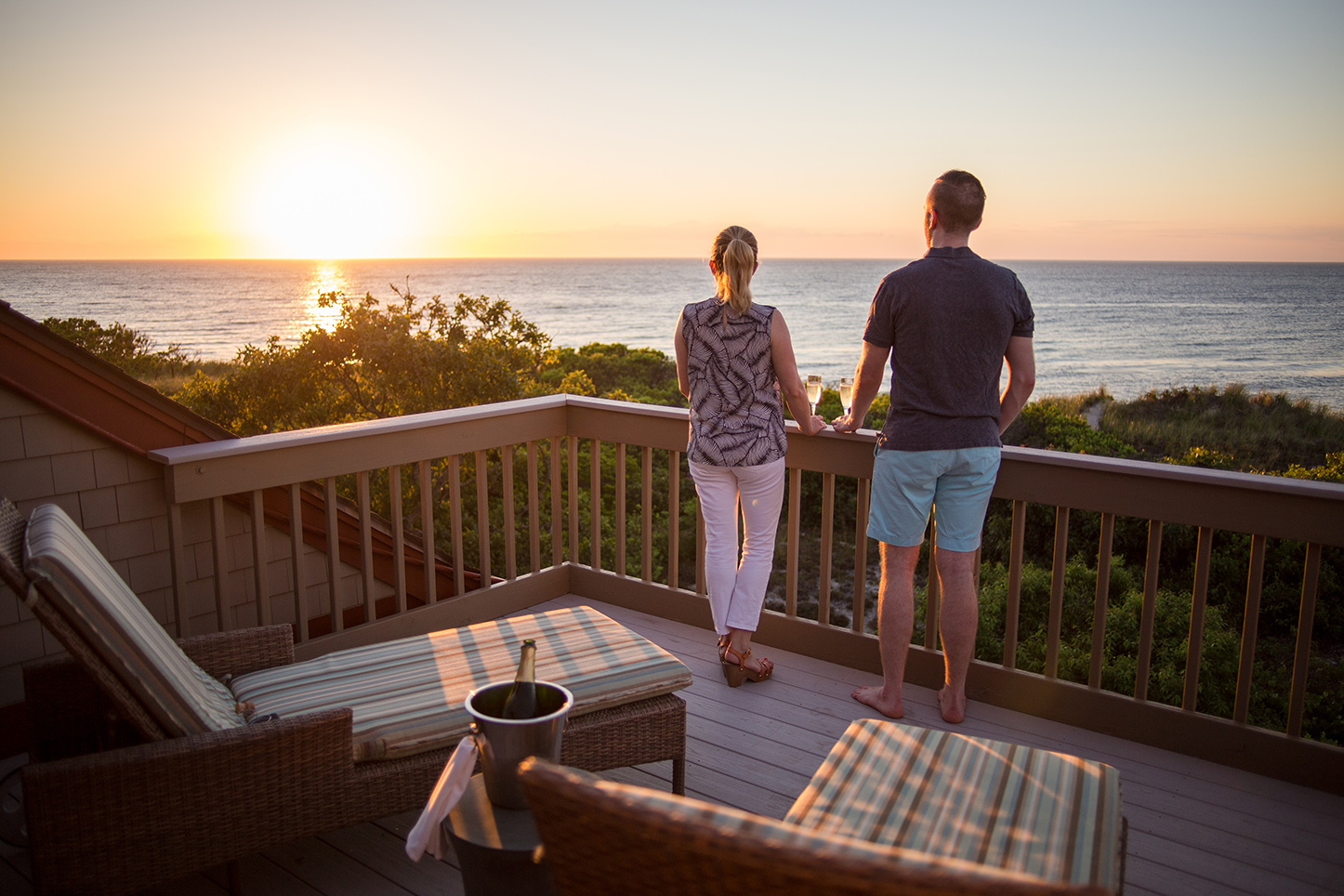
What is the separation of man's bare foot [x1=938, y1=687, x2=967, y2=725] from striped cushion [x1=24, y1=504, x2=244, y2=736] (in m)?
2.36

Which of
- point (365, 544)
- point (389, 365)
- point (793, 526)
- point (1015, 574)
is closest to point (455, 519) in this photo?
point (365, 544)

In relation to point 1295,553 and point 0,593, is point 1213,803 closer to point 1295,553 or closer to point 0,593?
point 0,593

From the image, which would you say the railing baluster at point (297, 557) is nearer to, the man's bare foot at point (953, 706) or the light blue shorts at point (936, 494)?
the light blue shorts at point (936, 494)

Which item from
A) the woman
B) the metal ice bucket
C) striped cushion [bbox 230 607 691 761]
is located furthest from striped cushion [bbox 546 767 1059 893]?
the woman

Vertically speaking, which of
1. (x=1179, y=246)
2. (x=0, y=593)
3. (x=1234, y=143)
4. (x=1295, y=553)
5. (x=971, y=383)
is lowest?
(x=1295, y=553)

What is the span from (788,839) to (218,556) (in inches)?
111

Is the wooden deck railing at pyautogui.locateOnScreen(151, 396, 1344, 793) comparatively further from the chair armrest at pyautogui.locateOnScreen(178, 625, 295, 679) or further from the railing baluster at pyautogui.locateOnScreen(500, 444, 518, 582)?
the chair armrest at pyautogui.locateOnScreen(178, 625, 295, 679)

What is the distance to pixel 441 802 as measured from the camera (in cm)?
160

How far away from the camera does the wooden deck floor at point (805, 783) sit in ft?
7.46

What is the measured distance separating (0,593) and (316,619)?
4.95ft

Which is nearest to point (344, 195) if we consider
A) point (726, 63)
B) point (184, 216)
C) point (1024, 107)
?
point (184, 216)

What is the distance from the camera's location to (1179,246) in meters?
27.7

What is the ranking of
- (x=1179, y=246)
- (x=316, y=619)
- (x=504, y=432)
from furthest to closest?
(x=1179, y=246) → (x=316, y=619) → (x=504, y=432)

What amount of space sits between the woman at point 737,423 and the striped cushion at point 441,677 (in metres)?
0.72
